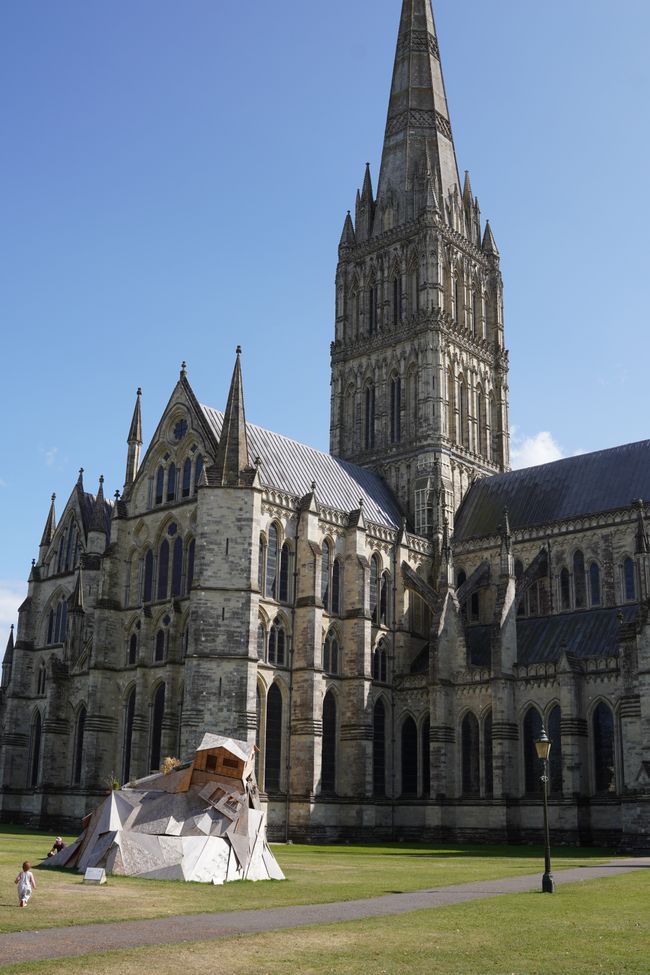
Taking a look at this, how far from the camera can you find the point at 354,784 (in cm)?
5103

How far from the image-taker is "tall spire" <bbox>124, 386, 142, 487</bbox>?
55656 mm

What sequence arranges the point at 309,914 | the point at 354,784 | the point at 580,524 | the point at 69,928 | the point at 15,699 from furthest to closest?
the point at 15,699, the point at 580,524, the point at 354,784, the point at 309,914, the point at 69,928

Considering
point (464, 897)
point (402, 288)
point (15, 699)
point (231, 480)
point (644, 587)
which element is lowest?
point (464, 897)

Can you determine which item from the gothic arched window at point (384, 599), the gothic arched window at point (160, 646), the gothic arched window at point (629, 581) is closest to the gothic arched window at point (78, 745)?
the gothic arched window at point (160, 646)

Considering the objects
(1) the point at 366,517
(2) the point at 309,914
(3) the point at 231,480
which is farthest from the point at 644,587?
(2) the point at 309,914

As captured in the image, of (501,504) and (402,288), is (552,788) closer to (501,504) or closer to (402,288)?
(501,504)

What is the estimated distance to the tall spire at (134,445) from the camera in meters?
55.7

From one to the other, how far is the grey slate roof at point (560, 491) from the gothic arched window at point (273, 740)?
17.1m

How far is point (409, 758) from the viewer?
5438 cm

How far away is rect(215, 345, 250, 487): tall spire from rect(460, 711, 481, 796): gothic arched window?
650 inches

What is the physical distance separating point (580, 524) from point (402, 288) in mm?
21716

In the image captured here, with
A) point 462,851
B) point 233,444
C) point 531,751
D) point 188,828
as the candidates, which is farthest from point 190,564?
point 188,828

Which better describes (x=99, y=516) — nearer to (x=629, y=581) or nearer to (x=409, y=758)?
(x=409, y=758)

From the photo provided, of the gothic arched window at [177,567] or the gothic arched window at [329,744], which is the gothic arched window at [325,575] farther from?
the gothic arched window at [177,567]
